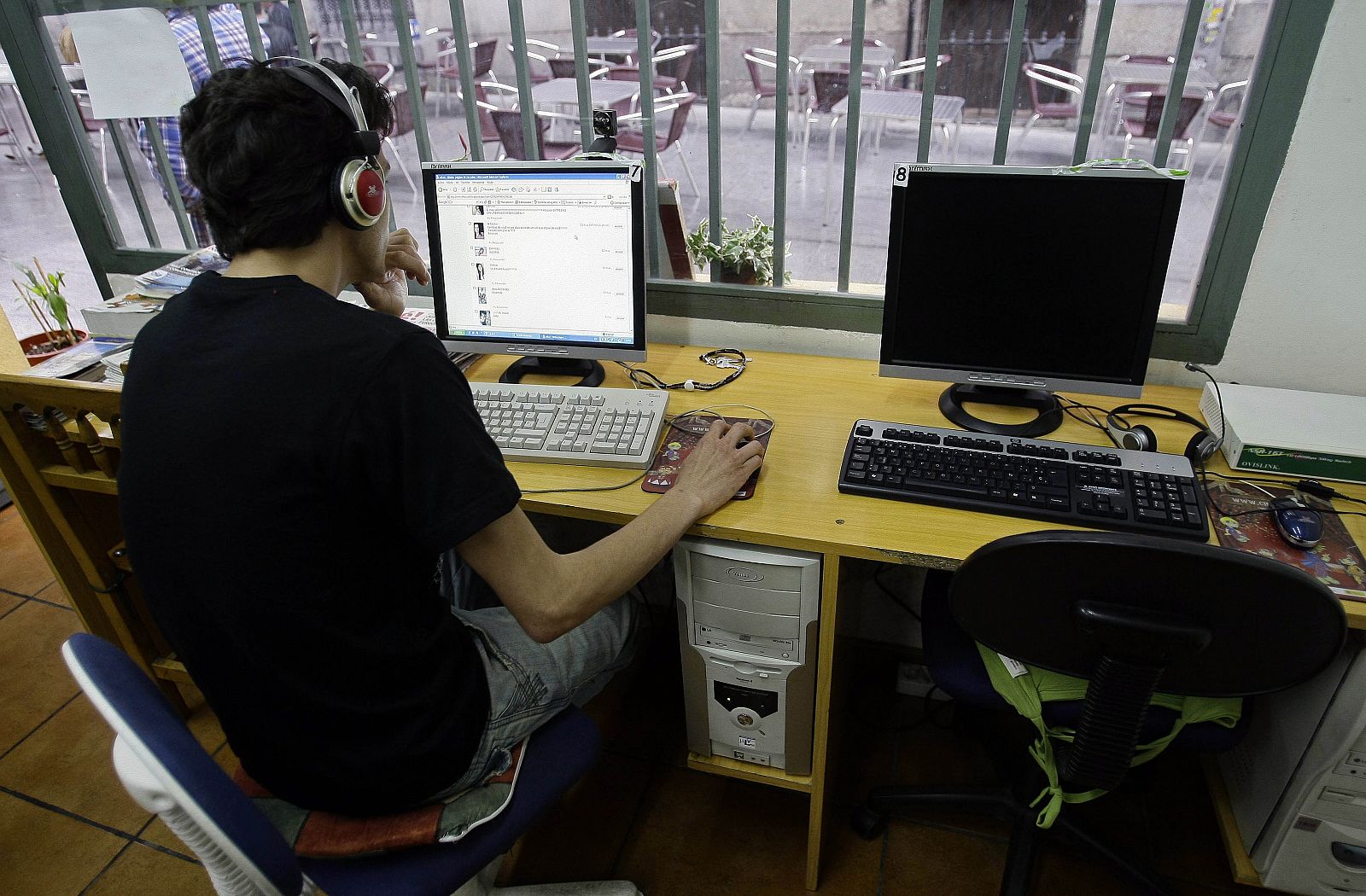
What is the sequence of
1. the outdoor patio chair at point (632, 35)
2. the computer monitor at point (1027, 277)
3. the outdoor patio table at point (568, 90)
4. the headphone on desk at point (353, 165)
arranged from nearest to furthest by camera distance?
the headphone on desk at point (353, 165), the computer monitor at point (1027, 277), the outdoor patio chair at point (632, 35), the outdoor patio table at point (568, 90)

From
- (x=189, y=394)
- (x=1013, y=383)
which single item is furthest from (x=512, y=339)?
(x=1013, y=383)

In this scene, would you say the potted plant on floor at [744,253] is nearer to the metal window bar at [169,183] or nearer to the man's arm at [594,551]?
the man's arm at [594,551]

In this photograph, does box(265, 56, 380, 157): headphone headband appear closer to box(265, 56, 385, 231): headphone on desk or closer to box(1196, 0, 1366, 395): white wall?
box(265, 56, 385, 231): headphone on desk

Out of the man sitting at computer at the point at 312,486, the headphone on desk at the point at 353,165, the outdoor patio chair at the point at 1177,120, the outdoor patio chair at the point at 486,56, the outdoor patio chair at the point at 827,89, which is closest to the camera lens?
the man sitting at computer at the point at 312,486

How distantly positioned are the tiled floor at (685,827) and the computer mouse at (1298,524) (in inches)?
28.2

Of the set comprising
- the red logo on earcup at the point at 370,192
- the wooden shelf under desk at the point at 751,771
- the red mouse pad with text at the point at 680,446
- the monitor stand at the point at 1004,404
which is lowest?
the wooden shelf under desk at the point at 751,771

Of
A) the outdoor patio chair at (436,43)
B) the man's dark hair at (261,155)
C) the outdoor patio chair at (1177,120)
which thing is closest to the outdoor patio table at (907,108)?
the outdoor patio chair at (1177,120)

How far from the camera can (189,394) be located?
2.75 ft

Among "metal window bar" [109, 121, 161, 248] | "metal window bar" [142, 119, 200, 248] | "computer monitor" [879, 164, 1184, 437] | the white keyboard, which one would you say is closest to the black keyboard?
"computer monitor" [879, 164, 1184, 437]

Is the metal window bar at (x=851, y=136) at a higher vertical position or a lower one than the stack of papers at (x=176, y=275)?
higher

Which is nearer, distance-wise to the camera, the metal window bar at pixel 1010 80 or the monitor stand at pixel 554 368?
the metal window bar at pixel 1010 80

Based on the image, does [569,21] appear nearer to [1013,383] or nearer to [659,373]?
[659,373]

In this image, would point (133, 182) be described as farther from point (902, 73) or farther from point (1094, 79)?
point (902, 73)

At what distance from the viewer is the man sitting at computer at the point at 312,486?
833 mm
